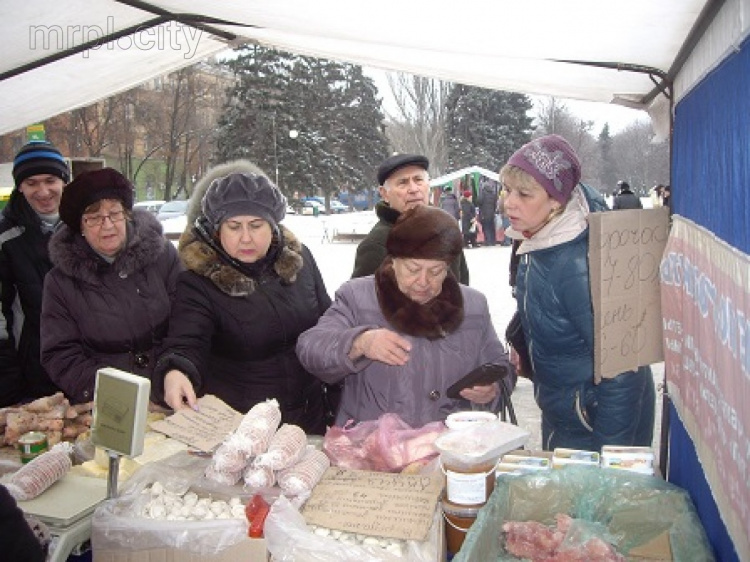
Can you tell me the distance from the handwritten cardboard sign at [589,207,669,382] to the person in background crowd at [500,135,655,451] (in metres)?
0.06

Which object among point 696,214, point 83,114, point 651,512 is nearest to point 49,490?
point 651,512

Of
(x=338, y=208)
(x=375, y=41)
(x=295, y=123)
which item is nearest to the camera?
(x=375, y=41)

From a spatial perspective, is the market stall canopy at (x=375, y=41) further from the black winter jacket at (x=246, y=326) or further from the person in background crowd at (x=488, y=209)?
the person in background crowd at (x=488, y=209)

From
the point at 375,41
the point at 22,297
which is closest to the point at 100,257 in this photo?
the point at 22,297

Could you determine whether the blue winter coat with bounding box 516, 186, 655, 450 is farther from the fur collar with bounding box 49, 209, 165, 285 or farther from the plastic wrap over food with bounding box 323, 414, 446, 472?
the fur collar with bounding box 49, 209, 165, 285

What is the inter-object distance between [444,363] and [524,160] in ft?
2.62

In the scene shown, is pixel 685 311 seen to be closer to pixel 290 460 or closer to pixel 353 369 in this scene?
pixel 353 369

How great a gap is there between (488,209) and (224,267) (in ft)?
54.8

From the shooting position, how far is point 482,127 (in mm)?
37844

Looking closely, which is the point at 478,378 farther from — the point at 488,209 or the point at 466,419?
the point at 488,209

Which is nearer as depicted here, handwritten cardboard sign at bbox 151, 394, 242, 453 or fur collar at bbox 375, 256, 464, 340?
handwritten cardboard sign at bbox 151, 394, 242, 453

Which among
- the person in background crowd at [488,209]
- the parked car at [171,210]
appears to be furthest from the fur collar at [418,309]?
the parked car at [171,210]

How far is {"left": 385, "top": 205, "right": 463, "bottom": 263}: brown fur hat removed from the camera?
7.41 feet

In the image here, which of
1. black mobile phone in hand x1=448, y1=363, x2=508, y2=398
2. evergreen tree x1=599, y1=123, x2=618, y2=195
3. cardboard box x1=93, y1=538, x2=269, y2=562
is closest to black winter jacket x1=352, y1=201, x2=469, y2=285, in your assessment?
black mobile phone in hand x1=448, y1=363, x2=508, y2=398
